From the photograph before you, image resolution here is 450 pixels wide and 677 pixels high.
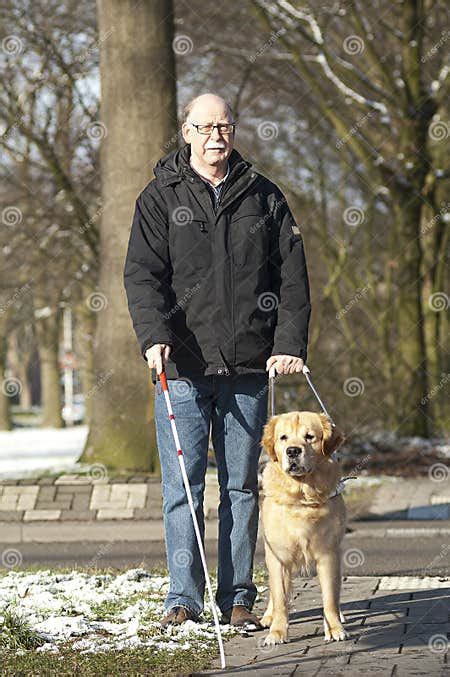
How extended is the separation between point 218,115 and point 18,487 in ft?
21.4

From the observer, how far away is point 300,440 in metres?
5.68

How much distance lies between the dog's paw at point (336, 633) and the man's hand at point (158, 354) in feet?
4.41

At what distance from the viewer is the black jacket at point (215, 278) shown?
603cm

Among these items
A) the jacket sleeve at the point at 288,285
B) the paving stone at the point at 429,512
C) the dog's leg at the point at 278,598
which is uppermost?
the jacket sleeve at the point at 288,285

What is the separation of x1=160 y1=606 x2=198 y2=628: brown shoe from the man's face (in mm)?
2032

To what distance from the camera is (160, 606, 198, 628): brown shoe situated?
5988mm

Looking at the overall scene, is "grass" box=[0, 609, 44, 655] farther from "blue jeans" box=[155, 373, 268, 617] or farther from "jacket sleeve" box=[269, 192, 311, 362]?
"jacket sleeve" box=[269, 192, 311, 362]

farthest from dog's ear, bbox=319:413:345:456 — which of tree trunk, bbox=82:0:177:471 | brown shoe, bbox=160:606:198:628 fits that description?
tree trunk, bbox=82:0:177:471

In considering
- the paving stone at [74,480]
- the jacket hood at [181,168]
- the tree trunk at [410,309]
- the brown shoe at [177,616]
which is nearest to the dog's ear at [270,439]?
the brown shoe at [177,616]

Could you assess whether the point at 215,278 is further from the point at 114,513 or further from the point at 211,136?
the point at 114,513

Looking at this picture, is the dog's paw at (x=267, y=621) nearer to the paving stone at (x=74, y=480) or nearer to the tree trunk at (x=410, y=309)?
the paving stone at (x=74, y=480)

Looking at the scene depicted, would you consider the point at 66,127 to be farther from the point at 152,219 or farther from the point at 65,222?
the point at 152,219

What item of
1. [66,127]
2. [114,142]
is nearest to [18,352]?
[66,127]

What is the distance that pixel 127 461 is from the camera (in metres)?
12.7
